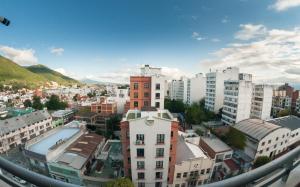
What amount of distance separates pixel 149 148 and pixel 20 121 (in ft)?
55.3

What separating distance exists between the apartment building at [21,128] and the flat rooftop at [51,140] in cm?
518

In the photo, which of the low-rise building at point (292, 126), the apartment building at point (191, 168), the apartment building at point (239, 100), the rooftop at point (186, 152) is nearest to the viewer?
the apartment building at point (191, 168)

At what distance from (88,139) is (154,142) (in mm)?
8314

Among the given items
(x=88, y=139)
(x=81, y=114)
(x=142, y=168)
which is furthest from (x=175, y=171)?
(x=81, y=114)

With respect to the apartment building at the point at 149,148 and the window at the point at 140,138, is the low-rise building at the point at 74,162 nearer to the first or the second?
the apartment building at the point at 149,148

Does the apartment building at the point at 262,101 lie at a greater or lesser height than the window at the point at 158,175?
greater

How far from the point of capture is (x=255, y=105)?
65.4 feet

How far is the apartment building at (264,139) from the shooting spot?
1138 cm

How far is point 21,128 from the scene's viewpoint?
53.2 feet

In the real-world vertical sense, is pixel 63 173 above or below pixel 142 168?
below

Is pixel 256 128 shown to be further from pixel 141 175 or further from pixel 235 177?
pixel 235 177

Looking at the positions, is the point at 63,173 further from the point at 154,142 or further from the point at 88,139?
the point at 154,142

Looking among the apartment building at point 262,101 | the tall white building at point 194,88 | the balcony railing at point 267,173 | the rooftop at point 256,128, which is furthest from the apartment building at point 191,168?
the tall white building at point 194,88

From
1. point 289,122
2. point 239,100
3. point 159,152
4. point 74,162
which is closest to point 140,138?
point 159,152
